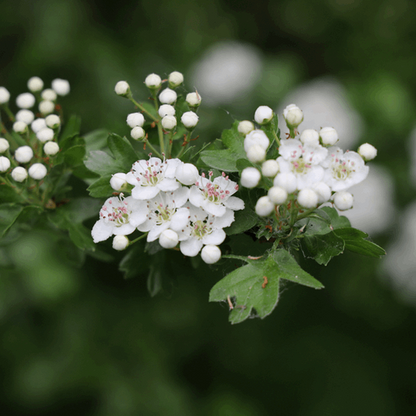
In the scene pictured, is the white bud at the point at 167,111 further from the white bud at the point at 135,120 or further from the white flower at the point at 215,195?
the white flower at the point at 215,195

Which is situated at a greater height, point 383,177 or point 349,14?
point 349,14

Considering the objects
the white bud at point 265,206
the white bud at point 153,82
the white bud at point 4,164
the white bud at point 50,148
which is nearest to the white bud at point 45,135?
Answer: the white bud at point 50,148

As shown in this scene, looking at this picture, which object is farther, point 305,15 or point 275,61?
point 305,15

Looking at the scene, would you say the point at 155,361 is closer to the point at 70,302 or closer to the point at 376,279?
the point at 70,302

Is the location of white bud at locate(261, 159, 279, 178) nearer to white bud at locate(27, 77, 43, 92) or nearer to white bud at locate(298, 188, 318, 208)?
white bud at locate(298, 188, 318, 208)

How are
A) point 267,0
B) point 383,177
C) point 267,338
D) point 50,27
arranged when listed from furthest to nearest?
point 267,0 < point 50,27 < point 267,338 < point 383,177

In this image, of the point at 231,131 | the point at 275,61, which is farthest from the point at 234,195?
the point at 275,61
